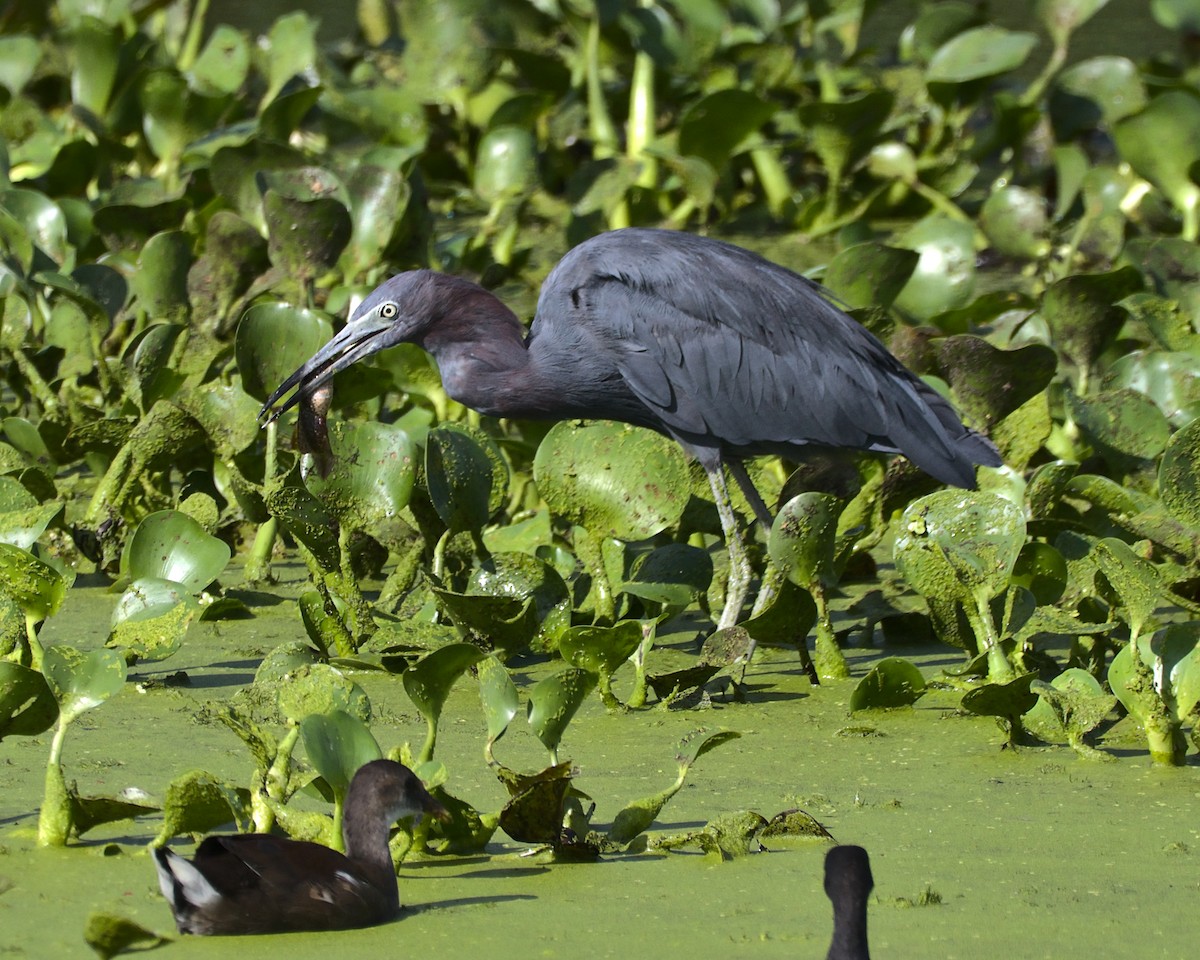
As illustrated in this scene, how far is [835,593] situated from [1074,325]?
1.21 m

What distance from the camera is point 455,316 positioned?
4828 mm

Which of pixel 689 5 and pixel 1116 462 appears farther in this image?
pixel 689 5

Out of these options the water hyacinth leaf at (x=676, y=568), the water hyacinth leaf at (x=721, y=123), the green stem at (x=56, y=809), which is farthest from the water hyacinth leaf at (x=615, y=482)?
the water hyacinth leaf at (x=721, y=123)

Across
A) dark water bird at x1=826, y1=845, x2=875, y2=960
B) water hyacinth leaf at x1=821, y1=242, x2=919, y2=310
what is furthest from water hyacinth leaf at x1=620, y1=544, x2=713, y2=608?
dark water bird at x1=826, y1=845, x2=875, y2=960

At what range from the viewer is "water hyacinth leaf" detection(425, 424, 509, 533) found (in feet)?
13.8

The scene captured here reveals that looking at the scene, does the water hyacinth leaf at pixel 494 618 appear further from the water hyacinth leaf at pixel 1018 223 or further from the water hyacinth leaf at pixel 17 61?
the water hyacinth leaf at pixel 17 61

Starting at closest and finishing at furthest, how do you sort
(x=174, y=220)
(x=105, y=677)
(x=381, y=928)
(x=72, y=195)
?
(x=381, y=928) < (x=105, y=677) < (x=174, y=220) < (x=72, y=195)

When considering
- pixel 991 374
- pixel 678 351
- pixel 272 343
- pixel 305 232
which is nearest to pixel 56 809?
pixel 272 343

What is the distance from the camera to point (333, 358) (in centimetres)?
464

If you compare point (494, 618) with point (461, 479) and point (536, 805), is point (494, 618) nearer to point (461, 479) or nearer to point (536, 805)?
point (461, 479)

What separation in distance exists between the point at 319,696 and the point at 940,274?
3.48 metres

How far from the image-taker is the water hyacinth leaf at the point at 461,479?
165 inches

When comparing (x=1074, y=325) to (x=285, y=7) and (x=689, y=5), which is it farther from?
(x=285, y=7)

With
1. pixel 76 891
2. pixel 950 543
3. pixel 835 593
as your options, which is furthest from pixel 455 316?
pixel 76 891
